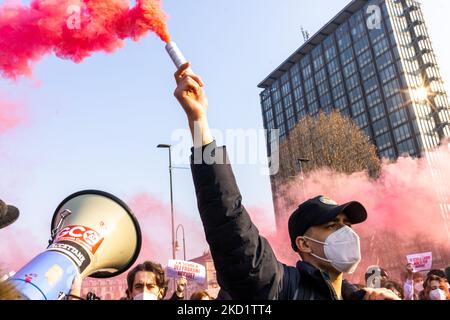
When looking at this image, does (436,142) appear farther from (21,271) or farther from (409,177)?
(21,271)

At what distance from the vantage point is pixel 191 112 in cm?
159

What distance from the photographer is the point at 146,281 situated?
14.5ft

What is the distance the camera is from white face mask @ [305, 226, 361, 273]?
2014mm

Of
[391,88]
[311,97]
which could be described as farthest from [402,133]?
[311,97]

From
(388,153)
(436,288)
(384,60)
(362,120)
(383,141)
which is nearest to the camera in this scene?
(436,288)

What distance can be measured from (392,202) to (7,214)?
65.7ft

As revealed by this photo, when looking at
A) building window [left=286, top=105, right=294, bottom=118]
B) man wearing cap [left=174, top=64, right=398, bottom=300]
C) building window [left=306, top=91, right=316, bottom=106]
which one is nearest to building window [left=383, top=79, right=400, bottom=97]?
building window [left=306, top=91, right=316, bottom=106]

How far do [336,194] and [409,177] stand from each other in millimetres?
3686

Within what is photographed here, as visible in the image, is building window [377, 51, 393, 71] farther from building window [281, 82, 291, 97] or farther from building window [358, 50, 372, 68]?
building window [281, 82, 291, 97]

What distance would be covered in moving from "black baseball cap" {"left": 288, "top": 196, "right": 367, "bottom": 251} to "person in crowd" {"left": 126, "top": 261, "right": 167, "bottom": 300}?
Answer: 2.67 m

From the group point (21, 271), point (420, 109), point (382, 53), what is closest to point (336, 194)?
point (21, 271)

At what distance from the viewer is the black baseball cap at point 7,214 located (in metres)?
2.97

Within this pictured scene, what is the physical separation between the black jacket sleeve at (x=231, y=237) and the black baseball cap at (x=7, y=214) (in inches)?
81.3

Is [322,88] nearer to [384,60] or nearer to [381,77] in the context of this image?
[381,77]
